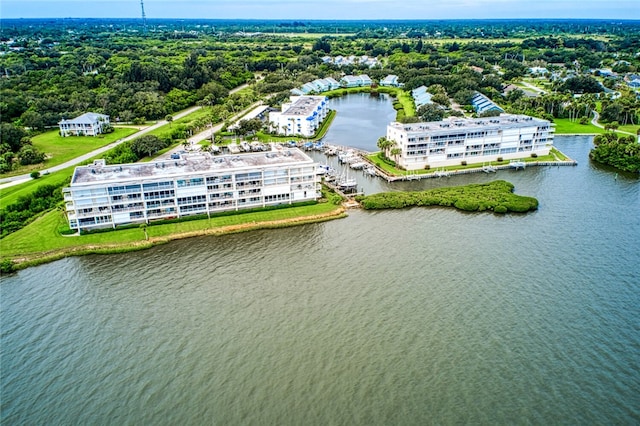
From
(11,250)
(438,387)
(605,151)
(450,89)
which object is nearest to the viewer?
(438,387)

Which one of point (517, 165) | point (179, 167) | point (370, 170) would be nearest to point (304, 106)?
point (370, 170)

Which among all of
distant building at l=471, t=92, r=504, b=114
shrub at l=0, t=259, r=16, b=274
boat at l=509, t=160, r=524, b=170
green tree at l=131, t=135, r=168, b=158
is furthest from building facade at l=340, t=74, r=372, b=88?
shrub at l=0, t=259, r=16, b=274

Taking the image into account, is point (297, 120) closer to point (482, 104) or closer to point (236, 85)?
point (482, 104)

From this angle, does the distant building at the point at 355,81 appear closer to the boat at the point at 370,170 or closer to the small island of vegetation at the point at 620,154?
the boat at the point at 370,170

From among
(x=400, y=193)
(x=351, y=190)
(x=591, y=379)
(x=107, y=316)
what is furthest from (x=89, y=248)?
(x=591, y=379)

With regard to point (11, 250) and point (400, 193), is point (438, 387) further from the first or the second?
point (11, 250)

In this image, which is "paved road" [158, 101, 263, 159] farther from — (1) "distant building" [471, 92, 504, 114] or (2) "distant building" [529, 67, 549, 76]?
(2) "distant building" [529, 67, 549, 76]
